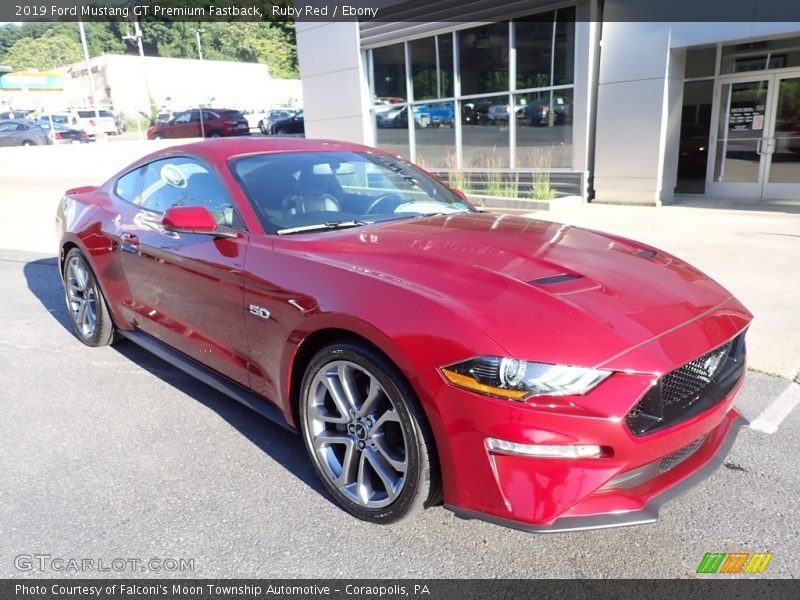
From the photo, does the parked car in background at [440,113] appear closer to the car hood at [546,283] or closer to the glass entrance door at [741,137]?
the glass entrance door at [741,137]

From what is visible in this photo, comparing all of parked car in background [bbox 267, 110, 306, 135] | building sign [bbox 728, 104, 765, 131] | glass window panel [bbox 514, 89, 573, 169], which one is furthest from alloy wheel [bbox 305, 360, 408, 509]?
parked car in background [bbox 267, 110, 306, 135]

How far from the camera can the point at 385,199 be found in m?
3.65

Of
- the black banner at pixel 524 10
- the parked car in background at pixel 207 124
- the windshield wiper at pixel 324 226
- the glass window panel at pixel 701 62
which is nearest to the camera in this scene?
the windshield wiper at pixel 324 226

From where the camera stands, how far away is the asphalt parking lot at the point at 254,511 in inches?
94.3

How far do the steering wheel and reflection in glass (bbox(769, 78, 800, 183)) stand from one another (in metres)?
9.77

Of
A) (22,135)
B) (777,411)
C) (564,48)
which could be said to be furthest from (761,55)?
(22,135)

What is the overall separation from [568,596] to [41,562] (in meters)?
2.08

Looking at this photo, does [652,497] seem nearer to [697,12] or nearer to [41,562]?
[41,562]

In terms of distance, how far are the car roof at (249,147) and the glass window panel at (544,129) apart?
8624 mm

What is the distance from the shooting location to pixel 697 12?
992cm

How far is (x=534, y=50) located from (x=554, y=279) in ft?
35.7

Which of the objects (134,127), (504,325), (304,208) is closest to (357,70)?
(304,208)

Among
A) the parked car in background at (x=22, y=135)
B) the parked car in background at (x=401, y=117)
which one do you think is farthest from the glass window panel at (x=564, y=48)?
the parked car in background at (x=22, y=135)

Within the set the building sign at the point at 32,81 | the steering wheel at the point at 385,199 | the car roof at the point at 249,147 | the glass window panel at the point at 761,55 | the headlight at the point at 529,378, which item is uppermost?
the building sign at the point at 32,81
